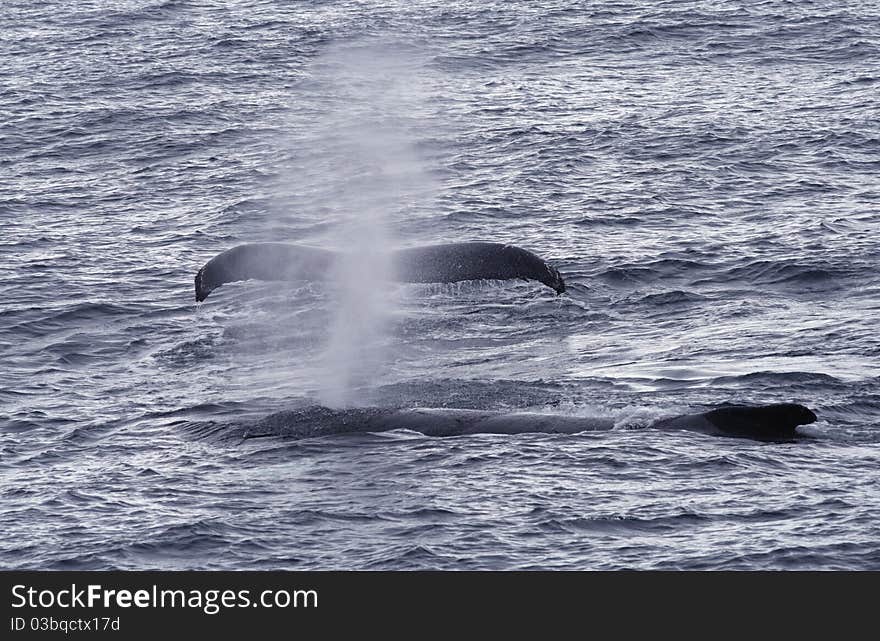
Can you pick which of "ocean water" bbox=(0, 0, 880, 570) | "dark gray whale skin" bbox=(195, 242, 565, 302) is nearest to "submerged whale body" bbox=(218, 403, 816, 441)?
"ocean water" bbox=(0, 0, 880, 570)

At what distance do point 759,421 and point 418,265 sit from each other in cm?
783

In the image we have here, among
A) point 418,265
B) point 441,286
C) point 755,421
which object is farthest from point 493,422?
point 441,286

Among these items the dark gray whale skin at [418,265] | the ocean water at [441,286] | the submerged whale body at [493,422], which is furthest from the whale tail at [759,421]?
the dark gray whale skin at [418,265]

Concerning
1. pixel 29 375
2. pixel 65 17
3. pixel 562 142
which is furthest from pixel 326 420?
pixel 65 17

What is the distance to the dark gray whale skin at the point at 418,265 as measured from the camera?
3023 cm

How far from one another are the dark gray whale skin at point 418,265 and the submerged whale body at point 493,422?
357cm

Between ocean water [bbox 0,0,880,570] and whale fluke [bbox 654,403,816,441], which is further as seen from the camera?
whale fluke [bbox 654,403,816,441]

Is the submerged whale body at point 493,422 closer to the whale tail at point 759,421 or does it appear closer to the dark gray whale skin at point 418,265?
the whale tail at point 759,421

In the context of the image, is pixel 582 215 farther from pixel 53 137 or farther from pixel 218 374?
pixel 53 137

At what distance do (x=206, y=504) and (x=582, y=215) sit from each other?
21.6 metres

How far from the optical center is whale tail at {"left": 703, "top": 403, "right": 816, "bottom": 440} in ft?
83.8

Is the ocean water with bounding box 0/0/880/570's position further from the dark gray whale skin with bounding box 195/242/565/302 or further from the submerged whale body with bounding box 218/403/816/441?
the dark gray whale skin with bounding box 195/242/565/302

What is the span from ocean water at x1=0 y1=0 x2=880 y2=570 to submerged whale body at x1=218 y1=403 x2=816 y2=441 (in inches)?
13.0

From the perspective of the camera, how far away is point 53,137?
5475 centimetres
